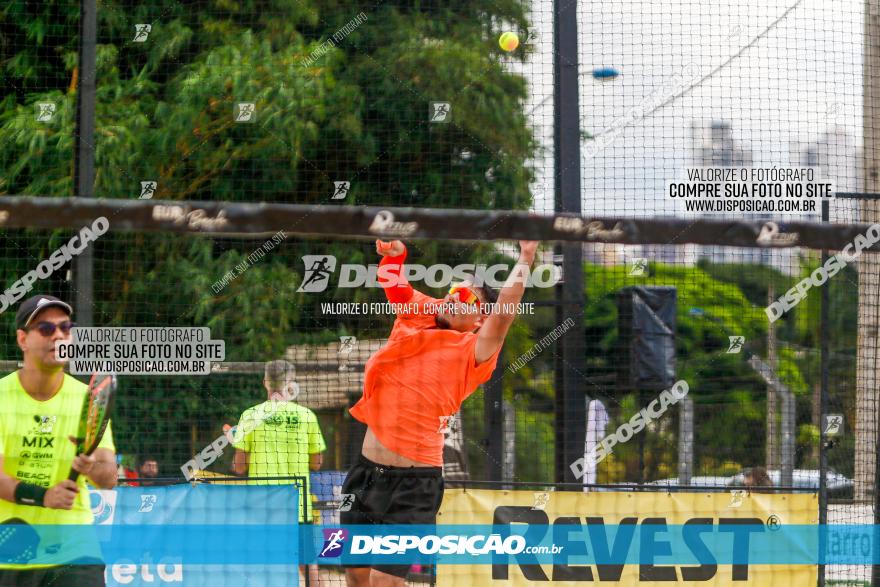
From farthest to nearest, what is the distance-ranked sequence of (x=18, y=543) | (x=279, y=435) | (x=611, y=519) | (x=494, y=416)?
1. (x=494, y=416)
2. (x=279, y=435)
3. (x=611, y=519)
4. (x=18, y=543)

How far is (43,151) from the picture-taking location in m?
9.52

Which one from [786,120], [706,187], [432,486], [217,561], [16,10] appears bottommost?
[217,561]

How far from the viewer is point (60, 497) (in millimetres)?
4480

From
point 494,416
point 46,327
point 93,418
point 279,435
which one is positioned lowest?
point 279,435

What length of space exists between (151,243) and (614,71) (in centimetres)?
490

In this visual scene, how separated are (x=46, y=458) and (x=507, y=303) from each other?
2.28 metres

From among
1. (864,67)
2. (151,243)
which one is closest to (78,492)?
(151,243)

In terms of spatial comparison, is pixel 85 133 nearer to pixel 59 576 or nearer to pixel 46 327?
pixel 46 327

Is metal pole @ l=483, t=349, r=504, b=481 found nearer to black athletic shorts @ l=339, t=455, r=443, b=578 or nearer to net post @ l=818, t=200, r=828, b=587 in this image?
black athletic shorts @ l=339, t=455, r=443, b=578

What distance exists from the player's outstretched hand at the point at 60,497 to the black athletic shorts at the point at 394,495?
5.13 feet

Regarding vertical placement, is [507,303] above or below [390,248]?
below

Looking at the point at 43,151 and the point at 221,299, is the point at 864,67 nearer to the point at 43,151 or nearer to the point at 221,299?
the point at 221,299

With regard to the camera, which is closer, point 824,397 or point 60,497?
point 60,497

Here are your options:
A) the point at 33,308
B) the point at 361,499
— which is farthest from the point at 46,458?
the point at 361,499
